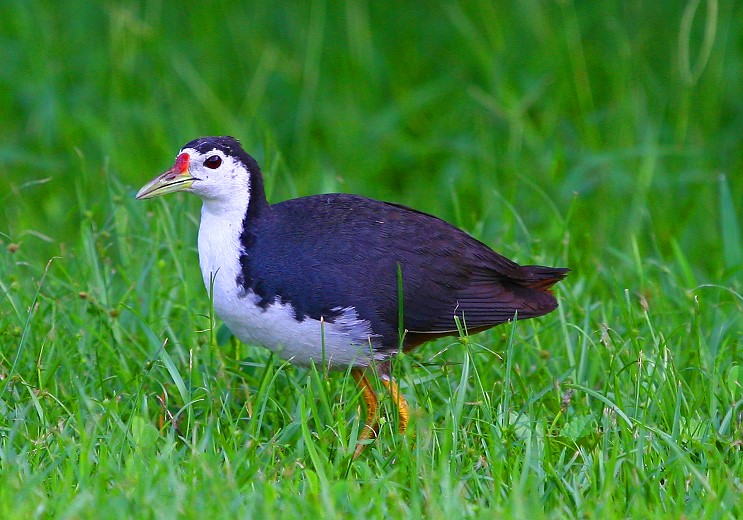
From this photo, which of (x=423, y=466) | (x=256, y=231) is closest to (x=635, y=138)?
(x=256, y=231)

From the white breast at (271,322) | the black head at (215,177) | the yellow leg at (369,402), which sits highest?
the black head at (215,177)

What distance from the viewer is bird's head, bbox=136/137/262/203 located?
4.15 metres

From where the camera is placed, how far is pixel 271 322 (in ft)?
12.8

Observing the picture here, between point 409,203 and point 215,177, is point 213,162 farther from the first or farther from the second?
point 409,203

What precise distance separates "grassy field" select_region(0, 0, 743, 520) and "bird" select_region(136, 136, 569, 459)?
0.14 meters

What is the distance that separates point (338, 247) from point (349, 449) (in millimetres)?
715

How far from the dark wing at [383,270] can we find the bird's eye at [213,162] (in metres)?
0.24

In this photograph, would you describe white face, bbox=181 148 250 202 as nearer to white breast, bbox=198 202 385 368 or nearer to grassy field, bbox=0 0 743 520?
white breast, bbox=198 202 385 368

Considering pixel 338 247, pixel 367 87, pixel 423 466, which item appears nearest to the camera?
pixel 423 466

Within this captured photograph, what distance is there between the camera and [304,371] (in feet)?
14.8

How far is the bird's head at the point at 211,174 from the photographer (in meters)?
4.15

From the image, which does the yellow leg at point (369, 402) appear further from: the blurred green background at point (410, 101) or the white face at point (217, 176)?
the blurred green background at point (410, 101)

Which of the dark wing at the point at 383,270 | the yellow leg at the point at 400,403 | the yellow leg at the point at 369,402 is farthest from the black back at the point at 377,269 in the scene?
the yellow leg at the point at 369,402

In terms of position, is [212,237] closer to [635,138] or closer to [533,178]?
[533,178]
